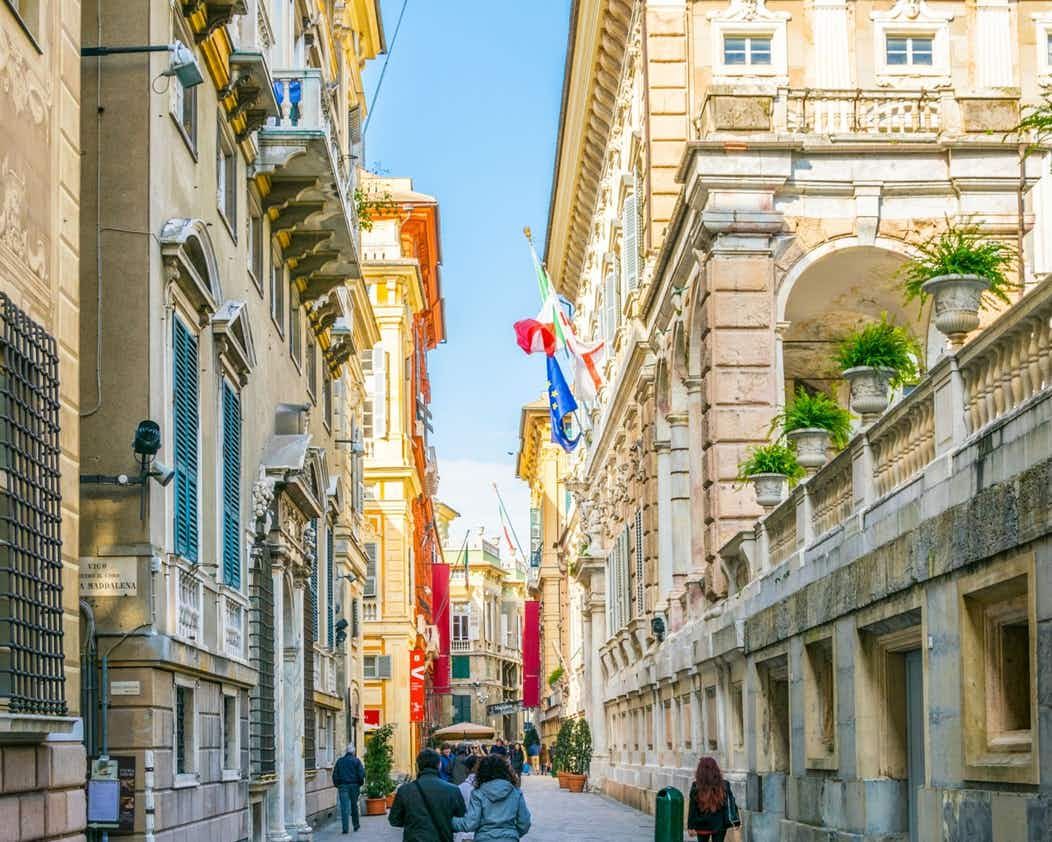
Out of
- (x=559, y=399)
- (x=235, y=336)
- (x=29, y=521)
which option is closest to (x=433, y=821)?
(x=29, y=521)

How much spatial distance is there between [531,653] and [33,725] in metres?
91.7

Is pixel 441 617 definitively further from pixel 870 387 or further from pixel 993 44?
pixel 870 387

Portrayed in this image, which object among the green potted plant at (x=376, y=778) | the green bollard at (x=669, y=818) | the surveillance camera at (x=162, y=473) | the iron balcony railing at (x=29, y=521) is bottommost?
the green potted plant at (x=376, y=778)

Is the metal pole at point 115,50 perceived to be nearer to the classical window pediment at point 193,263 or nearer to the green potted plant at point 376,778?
the classical window pediment at point 193,263

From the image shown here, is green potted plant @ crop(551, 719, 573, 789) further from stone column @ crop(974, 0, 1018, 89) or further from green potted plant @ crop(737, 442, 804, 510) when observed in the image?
green potted plant @ crop(737, 442, 804, 510)

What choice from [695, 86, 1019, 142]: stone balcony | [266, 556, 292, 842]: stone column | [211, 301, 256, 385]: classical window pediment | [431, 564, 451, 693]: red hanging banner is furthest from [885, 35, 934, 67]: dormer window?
[431, 564, 451, 693]: red hanging banner

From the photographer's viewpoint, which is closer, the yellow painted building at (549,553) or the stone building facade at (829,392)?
the stone building facade at (829,392)

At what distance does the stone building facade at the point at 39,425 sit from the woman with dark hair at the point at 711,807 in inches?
275

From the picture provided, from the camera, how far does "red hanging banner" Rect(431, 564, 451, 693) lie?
85375 millimetres

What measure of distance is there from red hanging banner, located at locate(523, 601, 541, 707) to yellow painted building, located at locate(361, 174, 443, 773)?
104 ft

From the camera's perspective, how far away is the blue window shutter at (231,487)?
21.4 meters

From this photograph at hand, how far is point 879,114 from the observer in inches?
1109

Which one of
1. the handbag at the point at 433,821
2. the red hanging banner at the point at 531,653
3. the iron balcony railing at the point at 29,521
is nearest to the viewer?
the iron balcony railing at the point at 29,521

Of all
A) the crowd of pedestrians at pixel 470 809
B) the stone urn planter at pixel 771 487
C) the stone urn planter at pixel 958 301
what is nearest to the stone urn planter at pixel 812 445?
the stone urn planter at pixel 771 487
